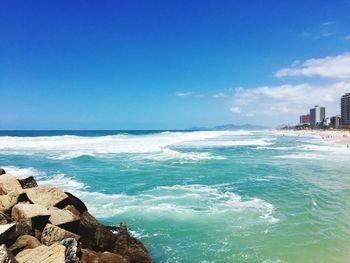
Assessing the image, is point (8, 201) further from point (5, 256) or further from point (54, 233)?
point (5, 256)

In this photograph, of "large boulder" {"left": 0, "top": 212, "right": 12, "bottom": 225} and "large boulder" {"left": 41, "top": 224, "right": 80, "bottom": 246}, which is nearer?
"large boulder" {"left": 41, "top": 224, "right": 80, "bottom": 246}

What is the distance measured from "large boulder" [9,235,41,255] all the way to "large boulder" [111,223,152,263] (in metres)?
1.97

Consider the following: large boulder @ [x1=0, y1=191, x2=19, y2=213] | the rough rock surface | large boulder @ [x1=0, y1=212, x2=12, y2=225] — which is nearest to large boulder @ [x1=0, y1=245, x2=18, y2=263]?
large boulder @ [x1=0, y1=212, x2=12, y2=225]

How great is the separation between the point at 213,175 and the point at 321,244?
12.6 meters

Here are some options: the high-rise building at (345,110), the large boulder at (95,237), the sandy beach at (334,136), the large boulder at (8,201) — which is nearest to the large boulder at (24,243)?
the large boulder at (95,237)

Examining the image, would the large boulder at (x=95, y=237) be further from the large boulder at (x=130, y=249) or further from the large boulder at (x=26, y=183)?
the large boulder at (x=26, y=183)

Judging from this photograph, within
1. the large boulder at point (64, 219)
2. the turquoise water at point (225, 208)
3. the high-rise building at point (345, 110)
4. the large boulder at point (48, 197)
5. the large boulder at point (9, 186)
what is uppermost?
the high-rise building at point (345, 110)

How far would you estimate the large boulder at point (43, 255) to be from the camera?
6.67 meters

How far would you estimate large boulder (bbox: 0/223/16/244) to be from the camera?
6949 millimetres

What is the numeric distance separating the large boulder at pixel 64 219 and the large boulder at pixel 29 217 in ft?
0.71

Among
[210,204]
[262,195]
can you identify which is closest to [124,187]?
[210,204]

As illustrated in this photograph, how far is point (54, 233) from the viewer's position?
8109 millimetres

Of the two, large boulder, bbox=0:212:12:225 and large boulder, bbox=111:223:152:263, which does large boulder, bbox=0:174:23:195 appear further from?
large boulder, bbox=111:223:152:263

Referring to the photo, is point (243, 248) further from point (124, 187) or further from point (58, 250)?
point (124, 187)
